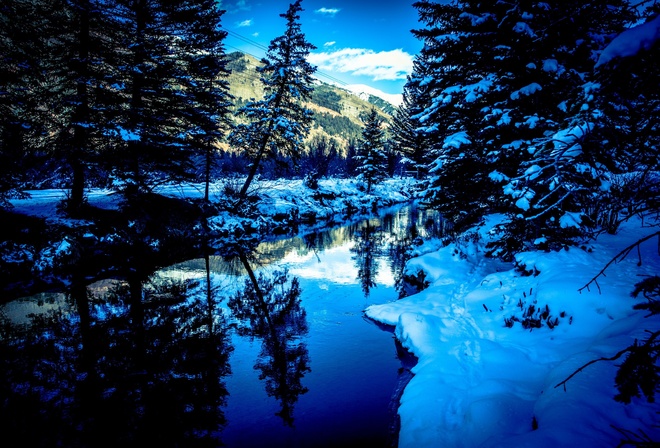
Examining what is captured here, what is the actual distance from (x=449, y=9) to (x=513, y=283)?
23.9 ft

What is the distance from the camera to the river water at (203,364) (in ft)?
13.4

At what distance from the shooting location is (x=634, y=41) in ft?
5.82

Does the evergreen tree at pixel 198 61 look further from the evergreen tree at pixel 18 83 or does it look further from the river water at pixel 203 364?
the river water at pixel 203 364

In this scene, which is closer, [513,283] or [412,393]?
[412,393]

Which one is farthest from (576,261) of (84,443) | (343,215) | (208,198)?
(343,215)

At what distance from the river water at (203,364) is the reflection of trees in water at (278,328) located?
0.10 ft

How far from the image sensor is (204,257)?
12.8 meters

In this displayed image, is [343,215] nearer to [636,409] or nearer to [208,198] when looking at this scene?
[208,198]

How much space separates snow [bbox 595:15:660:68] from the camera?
1.72 meters

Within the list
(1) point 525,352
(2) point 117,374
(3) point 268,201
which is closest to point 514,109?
(1) point 525,352

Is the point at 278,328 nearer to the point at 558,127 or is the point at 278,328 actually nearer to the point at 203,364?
the point at 203,364

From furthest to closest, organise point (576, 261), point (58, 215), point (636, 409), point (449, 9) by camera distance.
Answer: point (58, 215), point (449, 9), point (576, 261), point (636, 409)

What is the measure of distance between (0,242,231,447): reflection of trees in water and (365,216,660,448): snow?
3122 millimetres

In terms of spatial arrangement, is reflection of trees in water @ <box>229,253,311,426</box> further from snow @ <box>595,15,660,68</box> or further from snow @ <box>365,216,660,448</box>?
snow @ <box>595,15,660,68</box>
